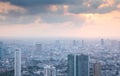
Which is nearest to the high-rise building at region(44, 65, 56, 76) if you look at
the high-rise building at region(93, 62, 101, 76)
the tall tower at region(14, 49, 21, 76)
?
the tall tower at region(14, 49, 21, 76)

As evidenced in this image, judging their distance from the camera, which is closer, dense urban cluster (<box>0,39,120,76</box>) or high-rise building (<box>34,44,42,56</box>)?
dense urban cluster (<box>0,39,120,76</box>)

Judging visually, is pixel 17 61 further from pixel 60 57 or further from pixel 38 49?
pixel 60 57

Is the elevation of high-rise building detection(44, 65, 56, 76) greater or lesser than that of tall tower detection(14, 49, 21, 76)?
lesser

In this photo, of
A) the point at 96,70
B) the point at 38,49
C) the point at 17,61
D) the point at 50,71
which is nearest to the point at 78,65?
the point at 96,70

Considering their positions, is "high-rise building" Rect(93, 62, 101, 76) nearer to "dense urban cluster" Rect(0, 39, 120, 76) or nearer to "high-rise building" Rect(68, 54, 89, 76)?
"dense urban cluster" Rect(0, 39, 120, 76)

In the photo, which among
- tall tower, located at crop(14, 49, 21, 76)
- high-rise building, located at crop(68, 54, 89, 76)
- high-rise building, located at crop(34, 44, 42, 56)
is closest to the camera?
high-rise building, located at crop(68, 54, 89, 76)

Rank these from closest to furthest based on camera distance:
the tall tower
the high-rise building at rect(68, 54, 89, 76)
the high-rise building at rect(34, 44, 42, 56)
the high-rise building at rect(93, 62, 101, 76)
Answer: the high-rise building at rect(93, 62, 101, 76) → the high-rise building at rect(68, 54, 89, 76) → the tall tower → the high-rise building at rect(34, 44, 42, 56)

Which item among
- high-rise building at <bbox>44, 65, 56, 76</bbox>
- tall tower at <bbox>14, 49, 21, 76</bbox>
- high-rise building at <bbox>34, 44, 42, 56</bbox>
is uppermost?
high-rise building at <bbox>34, 44, 42, 56</bbox>

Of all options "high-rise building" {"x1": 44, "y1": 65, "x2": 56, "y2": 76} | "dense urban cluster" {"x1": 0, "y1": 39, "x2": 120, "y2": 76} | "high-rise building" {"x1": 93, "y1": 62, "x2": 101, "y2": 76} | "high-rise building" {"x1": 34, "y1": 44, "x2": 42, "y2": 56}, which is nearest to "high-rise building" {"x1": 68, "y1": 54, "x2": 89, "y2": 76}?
"dense urban cluster" {"x1": 0, "y1": 39, "x2": 120, "y2": 76}
